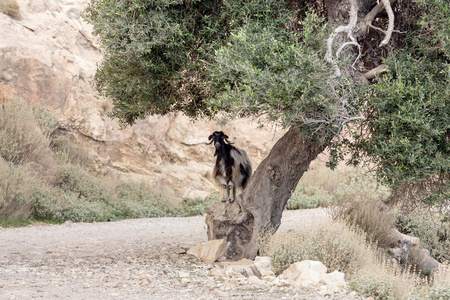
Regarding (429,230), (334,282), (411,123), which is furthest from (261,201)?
(429,230)

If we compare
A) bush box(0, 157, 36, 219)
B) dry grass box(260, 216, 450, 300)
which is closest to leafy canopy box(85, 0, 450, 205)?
dry grass box(260, 216, 450, 300)

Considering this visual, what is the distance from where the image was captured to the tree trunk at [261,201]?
8742mm

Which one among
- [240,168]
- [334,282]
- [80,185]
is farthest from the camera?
[80,185]

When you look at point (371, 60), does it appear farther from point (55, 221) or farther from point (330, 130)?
point (55, 221)

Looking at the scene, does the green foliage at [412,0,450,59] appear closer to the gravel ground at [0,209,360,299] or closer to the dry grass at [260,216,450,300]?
the dry grass at [260,216,450,300]

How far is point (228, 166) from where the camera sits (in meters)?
11.2

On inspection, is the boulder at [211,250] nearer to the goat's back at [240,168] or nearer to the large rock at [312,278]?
the large rock at [312,278]

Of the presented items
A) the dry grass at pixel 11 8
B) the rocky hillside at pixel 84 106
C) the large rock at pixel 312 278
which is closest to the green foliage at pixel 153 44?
the large rock at pixel 312 278

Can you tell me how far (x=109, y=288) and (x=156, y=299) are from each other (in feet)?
3.08

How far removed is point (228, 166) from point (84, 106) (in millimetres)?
9821

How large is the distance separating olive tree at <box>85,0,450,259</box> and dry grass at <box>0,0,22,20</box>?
11.8 m

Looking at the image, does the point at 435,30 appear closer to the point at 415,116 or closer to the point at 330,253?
A: the point at 415,116

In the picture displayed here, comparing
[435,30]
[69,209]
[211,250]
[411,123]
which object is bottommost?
[69,209]

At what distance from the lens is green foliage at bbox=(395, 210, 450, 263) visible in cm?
1191
